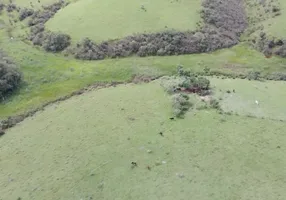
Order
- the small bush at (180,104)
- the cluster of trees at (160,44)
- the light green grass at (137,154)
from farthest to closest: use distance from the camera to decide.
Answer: the cluster of trees at (160,44) < the small bush at (180,104) < the light green grass at (137,154)

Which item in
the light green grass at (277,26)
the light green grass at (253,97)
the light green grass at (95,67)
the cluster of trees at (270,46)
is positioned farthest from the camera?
the light green grass at (277,26)

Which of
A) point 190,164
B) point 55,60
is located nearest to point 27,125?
point 55,60

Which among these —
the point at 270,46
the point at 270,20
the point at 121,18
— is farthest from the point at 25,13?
the point at 270,46

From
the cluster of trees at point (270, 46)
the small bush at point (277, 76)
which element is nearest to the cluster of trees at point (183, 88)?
the small bush at point (277, 76)

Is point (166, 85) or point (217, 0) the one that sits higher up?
point (217, 0)

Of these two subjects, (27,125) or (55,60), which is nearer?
(27,125)

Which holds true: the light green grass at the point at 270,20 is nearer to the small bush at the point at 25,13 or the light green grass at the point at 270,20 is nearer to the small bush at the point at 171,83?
the small bush at the point at 171,83

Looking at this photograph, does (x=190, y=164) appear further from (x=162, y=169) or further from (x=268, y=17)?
(x=268, y=17)
